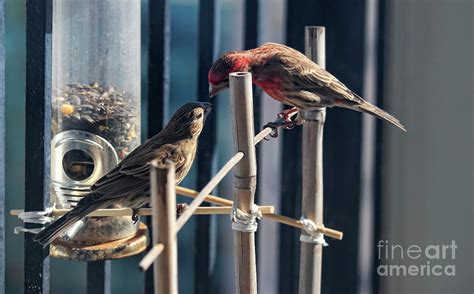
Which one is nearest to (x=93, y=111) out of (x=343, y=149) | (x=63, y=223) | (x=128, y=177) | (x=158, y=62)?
(x=128, y=177)

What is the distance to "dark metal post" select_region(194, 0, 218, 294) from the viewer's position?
432cm

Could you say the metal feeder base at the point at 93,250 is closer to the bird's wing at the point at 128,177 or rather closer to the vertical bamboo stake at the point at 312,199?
the bird's wing at the point at 128,177

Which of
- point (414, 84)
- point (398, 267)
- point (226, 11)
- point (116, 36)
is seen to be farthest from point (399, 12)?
point (116, 36)

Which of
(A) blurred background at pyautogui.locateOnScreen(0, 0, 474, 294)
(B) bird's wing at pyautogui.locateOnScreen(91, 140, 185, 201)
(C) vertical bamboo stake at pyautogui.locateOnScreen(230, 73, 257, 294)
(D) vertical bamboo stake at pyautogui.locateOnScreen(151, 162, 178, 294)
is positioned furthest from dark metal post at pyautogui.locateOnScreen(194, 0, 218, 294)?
(D) vertical bamboo stake at pyautogui.locateOnScreen(151, 162, 178, 294)

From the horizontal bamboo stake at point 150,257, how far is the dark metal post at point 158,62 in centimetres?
200

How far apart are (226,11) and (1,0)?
196 centimetres

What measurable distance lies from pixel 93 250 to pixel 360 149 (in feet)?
6.36

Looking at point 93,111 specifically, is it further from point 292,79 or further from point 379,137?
point 379,137

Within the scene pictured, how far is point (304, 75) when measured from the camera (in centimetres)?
367

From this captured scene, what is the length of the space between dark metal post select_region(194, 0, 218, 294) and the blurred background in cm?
9

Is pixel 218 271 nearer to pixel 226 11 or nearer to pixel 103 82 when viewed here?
pixel 226 11

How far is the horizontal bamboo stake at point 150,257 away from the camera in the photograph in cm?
171

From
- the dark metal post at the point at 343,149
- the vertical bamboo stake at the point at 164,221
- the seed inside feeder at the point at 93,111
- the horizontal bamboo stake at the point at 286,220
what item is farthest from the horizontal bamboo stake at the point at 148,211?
the dark metal post at the point at 343,149

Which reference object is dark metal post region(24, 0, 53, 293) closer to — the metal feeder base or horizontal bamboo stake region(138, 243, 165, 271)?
the metal feeder base
